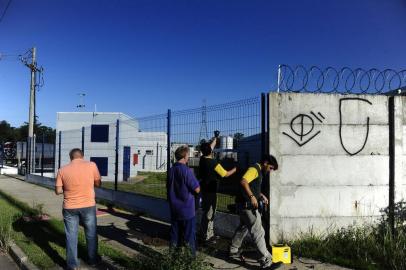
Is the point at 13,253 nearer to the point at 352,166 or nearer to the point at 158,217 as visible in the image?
the point at 158,217

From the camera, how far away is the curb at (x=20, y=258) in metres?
7.14

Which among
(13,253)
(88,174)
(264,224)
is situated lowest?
(13,253)

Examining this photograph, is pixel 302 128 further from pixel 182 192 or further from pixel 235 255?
pixel 182 192

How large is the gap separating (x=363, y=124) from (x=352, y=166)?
75 cm

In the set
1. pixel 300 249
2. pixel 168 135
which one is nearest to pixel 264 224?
pixel 300 249

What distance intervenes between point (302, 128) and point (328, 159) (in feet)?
2.25

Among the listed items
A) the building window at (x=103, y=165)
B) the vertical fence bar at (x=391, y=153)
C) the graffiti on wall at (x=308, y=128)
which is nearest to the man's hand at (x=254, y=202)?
the graffiti on wall at (x=308, y=128)

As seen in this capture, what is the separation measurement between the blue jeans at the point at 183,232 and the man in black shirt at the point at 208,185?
4.70 feet

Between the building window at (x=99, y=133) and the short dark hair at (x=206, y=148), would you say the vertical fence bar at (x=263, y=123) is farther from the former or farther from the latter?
the building window at (x=99, y=133)

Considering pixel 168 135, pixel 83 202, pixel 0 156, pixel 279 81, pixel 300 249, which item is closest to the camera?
pixel 83 202

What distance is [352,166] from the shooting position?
8055mm

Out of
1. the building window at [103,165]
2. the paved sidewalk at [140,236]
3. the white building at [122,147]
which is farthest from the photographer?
the building window at [103,165]

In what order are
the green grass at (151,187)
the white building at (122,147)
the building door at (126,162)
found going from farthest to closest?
the building door at (126,162), the white building at (122,147), the green grass at (151,187)

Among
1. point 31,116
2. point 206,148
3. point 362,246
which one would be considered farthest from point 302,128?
point 31,116
